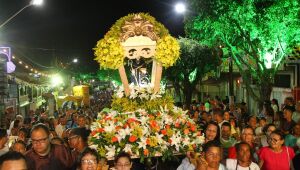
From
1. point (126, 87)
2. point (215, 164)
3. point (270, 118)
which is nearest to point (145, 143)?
point (215, 164)

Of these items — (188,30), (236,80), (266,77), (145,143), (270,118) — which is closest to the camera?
(145,143)

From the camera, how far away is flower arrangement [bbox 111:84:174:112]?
737 cm

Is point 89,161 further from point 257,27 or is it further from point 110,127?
point 257,27

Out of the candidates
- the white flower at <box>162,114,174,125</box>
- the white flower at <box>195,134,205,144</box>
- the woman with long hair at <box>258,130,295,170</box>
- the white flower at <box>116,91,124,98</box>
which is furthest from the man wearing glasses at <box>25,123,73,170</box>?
the woman with long hair at <box>258,130,295,170</box>

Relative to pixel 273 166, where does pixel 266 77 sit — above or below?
above

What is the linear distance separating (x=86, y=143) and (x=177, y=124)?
64.9 inches

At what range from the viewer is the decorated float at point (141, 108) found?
6398 mm

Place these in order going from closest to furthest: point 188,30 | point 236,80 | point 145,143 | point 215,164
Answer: point 215,164 → point 145,143 → point 188,30 → point 236,80

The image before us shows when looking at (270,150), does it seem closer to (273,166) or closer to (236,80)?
(273,166)

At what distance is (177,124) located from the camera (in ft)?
22.4

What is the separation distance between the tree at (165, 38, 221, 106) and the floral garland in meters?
19.4

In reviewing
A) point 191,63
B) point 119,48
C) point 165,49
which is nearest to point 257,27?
point 165,49

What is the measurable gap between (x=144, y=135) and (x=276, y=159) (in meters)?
2.32

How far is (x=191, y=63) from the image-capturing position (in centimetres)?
2828
